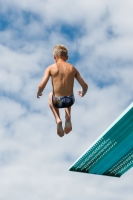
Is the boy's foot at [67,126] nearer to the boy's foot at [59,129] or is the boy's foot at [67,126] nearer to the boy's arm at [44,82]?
the boy's foot at [59,129]

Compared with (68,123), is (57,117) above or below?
above

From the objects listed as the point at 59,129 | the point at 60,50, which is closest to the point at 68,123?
the point at 59,129

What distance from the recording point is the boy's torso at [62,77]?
874cm

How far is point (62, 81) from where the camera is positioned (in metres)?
8.73

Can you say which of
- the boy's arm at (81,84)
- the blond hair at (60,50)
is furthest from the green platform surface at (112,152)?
the blond hair at (60,50)

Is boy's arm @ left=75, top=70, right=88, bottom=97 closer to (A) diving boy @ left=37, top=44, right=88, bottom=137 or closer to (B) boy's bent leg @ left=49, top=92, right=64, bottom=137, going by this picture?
(A) diving boy @ left=37, top=44, right=88, bottom=137

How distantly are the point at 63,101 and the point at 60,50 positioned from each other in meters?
1.10

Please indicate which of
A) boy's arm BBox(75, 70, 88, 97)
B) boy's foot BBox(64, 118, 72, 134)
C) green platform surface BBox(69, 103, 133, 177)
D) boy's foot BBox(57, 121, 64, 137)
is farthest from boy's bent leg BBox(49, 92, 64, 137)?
green platform surface BBox(69, 103, 133, 177)

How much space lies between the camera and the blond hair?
346 inches

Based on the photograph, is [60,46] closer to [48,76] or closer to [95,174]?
[48,76]

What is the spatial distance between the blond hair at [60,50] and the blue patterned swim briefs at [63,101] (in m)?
0.91

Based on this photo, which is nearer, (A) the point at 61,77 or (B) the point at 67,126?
(A) the point at 61,77

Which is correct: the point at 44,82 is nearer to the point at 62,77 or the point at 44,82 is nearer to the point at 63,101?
the point at 62,77

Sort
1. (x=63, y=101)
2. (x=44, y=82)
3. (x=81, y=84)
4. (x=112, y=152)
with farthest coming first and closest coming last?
(x=112, y=152) < (x=81, y=84) < (x=63, y=101) < (x=44, y=82)
